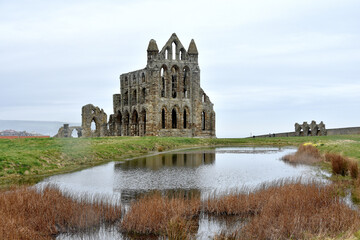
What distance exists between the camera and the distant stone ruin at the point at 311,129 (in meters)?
56.7

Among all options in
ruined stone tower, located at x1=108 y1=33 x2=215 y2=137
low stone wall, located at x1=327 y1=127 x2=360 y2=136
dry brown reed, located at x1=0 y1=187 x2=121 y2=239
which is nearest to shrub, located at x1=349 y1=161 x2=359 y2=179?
dry brown reed, located at x1=0 y1=187 x2=121 y2=239

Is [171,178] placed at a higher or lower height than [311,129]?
lower

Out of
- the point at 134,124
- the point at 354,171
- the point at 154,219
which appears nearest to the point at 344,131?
the point at 134,124

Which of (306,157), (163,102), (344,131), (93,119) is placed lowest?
(306,157)

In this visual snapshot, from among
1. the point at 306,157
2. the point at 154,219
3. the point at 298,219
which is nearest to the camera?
the point at 298,219

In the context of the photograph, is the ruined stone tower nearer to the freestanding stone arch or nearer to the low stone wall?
the freestanding stone arch

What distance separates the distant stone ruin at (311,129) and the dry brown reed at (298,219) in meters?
48.1

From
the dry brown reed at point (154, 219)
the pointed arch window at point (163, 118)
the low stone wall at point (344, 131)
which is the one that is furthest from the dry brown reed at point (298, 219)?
the pointed arch window at point (163, 118)

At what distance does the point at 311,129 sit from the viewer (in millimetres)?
58094

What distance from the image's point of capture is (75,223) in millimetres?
9820

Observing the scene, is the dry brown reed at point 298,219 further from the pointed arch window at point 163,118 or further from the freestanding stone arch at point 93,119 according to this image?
the freestanding stone arch at point 93,119

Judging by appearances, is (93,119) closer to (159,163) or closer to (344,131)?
(344,131)

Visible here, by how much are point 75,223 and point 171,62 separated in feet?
190

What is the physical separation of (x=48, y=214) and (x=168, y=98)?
56.8 metres
